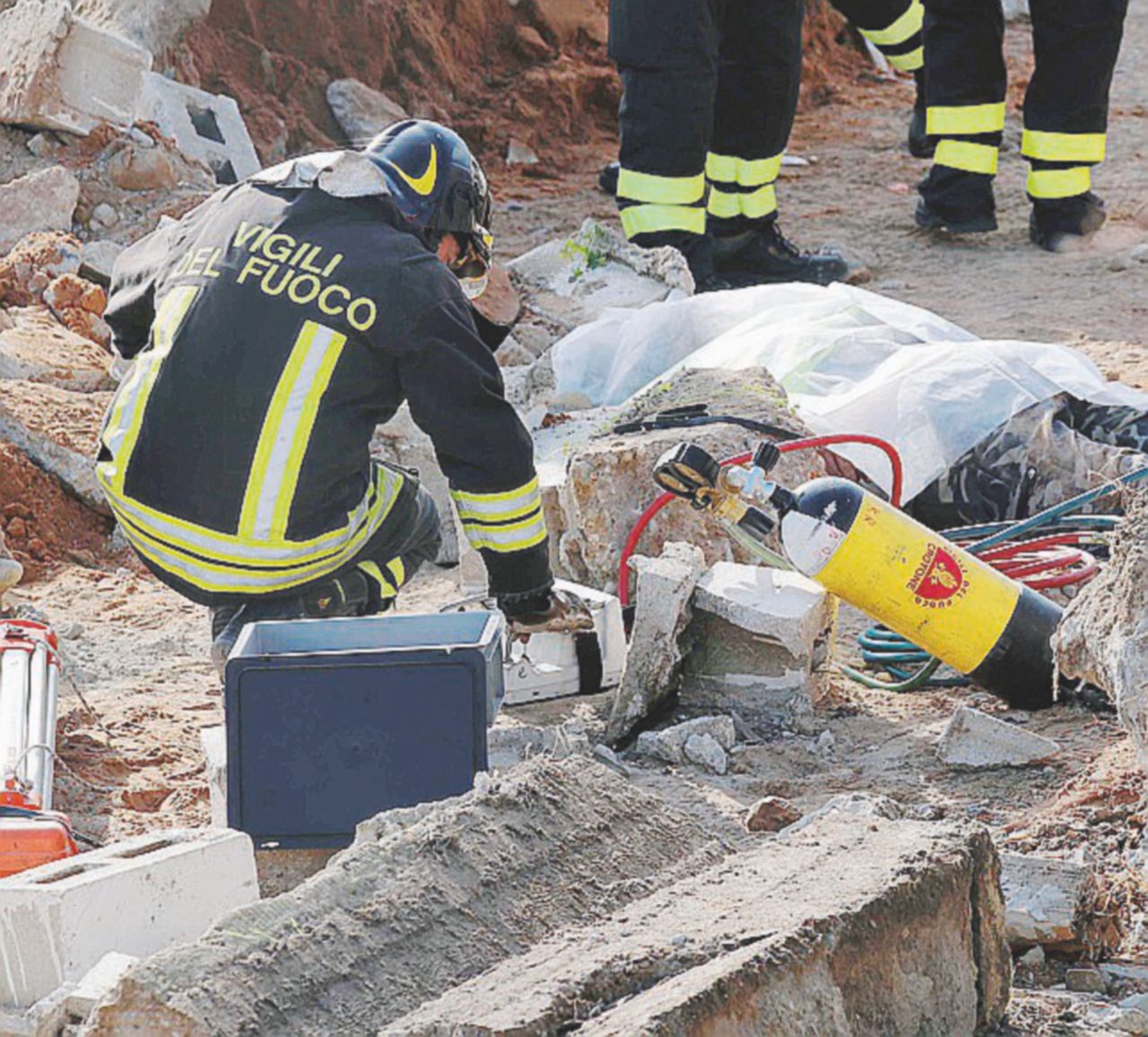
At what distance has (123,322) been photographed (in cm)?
418

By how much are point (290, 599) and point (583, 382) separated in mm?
2040

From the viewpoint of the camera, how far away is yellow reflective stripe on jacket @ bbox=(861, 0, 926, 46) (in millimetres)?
9164

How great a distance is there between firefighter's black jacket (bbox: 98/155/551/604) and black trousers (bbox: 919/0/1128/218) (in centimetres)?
465

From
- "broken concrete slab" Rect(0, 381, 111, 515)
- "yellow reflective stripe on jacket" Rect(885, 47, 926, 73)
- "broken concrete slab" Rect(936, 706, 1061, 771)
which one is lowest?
"broken concrete slab" Rect(0, 381, 111, 515)

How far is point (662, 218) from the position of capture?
23.1 ft

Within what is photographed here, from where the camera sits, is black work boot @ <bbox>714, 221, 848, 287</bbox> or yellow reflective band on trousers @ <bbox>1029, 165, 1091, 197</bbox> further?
yellow reflective band on trousers @ <bbox>1029, 165, 1091, 197</bbox>

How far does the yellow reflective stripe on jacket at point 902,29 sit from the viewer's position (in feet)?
30.1

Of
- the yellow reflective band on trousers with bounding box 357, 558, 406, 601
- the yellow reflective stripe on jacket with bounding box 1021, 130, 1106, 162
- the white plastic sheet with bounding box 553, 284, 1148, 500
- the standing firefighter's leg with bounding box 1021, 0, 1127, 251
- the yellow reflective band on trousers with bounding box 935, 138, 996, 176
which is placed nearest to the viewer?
the yellow reflective band on trousers with bounding box 357, 558, 406, 601

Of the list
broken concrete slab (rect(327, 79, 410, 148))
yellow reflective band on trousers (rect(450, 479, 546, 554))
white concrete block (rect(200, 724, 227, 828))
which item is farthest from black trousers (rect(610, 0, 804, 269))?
white concrete block (rect(200, 724, 227, 828))

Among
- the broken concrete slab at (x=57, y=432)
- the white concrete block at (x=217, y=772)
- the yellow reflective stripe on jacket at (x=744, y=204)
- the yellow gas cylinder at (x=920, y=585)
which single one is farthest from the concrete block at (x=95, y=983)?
the yellow reflective stripe on jacket at (x=744, y=204)

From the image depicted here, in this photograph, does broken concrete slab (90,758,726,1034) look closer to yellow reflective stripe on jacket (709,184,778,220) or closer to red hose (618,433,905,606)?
red hose (618,433,905,606)

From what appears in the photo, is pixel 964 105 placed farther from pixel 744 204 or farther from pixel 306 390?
pixel 306 390

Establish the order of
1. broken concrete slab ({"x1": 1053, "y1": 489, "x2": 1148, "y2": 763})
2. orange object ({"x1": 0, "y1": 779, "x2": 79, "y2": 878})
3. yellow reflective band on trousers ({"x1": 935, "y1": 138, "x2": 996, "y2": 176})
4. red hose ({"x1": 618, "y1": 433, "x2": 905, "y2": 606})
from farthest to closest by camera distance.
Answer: yellow reflective band on trousers ({"x1": 935, "y1": 138, "x2": 996, "y2": 176})
red hose ({"x1": 618, "y1": 433, "x2": 905, "y2": 606})
orange object ({"x1": 0, "y1": 779, "x2": 79, "y2": 878})
broken concrete slab ({"x1": 1053, "y1": 489, "x2": 1148, "y2": 763})

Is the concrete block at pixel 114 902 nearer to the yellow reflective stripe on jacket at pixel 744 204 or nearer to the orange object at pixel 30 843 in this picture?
the orange object at pixel 30 843
